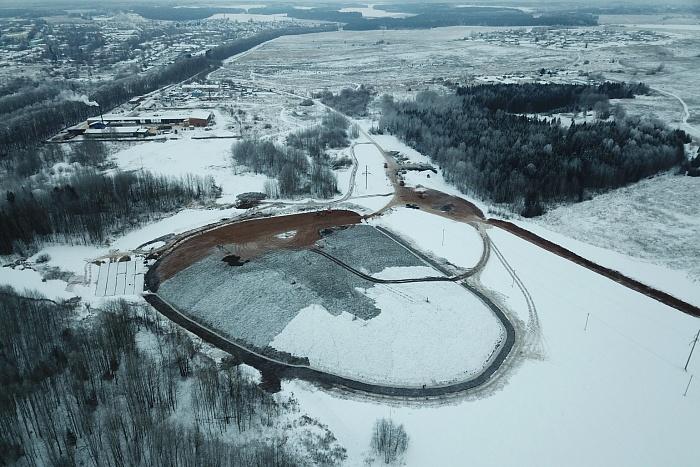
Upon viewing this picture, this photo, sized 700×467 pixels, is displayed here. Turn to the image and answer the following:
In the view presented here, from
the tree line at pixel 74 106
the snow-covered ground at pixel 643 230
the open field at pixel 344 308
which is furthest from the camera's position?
the tree line at pixel 74 106

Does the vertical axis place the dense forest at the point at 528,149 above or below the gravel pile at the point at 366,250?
above

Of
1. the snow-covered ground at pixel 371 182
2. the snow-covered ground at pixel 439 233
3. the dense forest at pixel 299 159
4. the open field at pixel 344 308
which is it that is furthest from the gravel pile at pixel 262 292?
the dense forest at pixel 299 159

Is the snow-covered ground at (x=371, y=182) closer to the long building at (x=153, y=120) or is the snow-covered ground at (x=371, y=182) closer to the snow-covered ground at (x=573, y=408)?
the snow-covered ground at (x=573, y=408)

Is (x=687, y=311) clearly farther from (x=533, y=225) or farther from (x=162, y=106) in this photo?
A: (x=162, y=106)

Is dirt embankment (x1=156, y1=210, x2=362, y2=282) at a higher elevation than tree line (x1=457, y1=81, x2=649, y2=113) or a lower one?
lower

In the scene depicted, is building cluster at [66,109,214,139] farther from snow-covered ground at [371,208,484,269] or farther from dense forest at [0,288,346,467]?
dense forest at [0,288,346,467]

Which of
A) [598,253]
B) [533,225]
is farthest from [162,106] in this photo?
[598,253]

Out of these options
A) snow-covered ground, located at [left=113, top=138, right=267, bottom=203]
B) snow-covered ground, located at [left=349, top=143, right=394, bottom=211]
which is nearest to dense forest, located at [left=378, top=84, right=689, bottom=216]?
snow-covered ground, located at [left=349, top=143, right=394, bottom=211]

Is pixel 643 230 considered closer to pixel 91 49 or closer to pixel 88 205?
pixel 88 205
